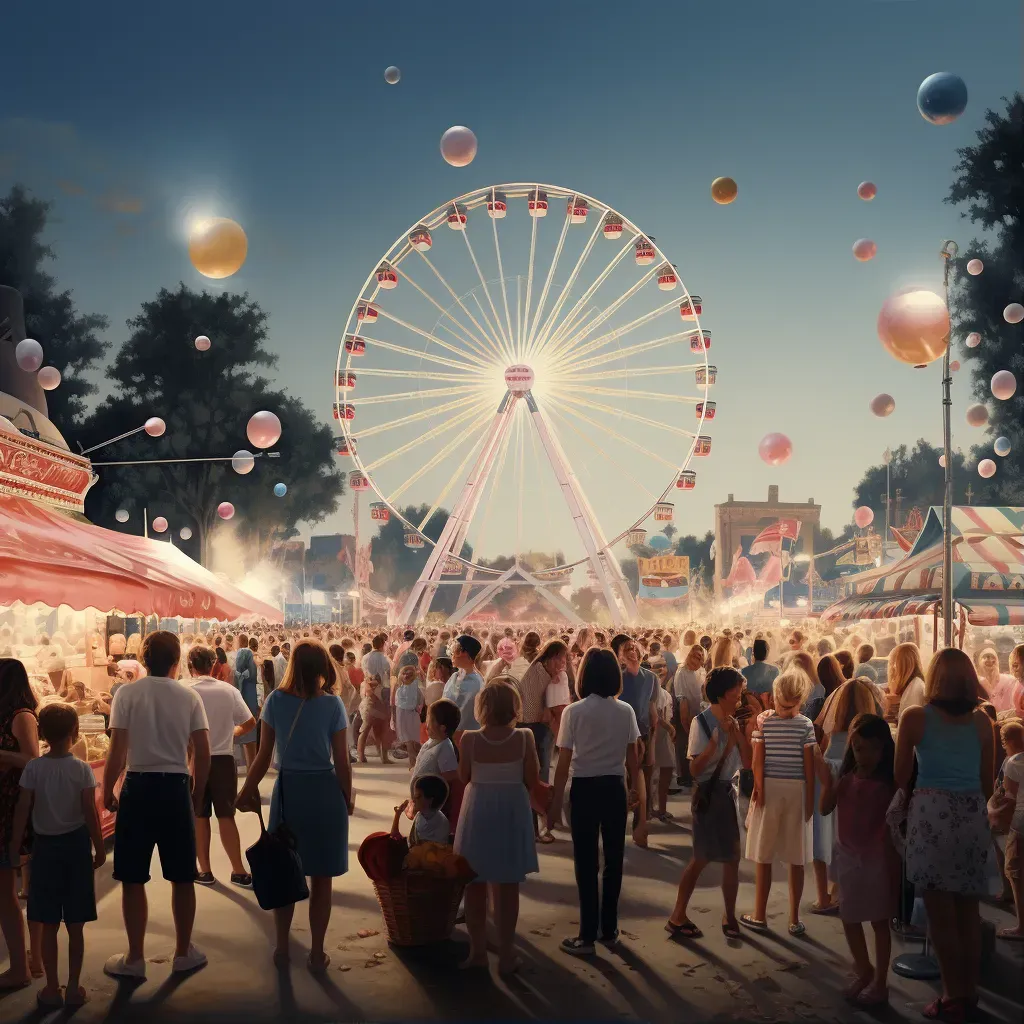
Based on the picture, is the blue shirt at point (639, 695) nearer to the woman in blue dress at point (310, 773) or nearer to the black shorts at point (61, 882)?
the woman in blue dress at point (310, 773)

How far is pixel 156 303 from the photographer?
3919 cm

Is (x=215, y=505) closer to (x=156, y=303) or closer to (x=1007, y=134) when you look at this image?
(x=156, y=303)

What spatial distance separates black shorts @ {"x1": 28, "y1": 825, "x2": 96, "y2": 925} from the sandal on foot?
316cm

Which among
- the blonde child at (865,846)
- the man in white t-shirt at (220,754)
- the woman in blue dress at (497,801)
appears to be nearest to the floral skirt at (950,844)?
the blonde child at (865,846)

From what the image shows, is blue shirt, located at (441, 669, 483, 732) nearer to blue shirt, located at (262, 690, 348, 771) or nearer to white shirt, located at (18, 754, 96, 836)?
blue shirt, located at (262, 690, 348, 771)

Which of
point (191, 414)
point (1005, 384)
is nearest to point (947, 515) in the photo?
point (1005, 384)

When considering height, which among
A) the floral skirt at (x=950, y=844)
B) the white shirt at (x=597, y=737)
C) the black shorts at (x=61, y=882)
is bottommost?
the black shorts at (x=61, y=882)

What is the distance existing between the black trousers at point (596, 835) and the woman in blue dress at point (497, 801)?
0.44 metres

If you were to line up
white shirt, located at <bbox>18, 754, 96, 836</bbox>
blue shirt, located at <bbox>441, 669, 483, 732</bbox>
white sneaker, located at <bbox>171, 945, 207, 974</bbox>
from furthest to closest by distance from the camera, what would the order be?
blue shirt, located at <bbox>441, 669, 483, 732</bbox>, white sneaker, located at <bbox>171, 945, 207, 974</bbox>, white shirt, located at <bbox>18, 754, 96, 836</bbox>

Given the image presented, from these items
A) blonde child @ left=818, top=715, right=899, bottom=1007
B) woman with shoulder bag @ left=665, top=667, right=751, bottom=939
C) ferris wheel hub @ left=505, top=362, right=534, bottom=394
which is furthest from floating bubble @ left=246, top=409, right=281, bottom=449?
ferris wheel hub @ left=505, top=362, right=534, bottom=394

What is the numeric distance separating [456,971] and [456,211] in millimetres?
28186

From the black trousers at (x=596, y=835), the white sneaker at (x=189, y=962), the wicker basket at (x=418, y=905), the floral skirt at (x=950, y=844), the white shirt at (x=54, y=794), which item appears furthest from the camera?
the black trousers at (x=596, y=835)

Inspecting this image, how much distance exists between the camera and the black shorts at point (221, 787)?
7926mm

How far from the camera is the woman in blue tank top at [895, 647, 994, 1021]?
17.1ft
